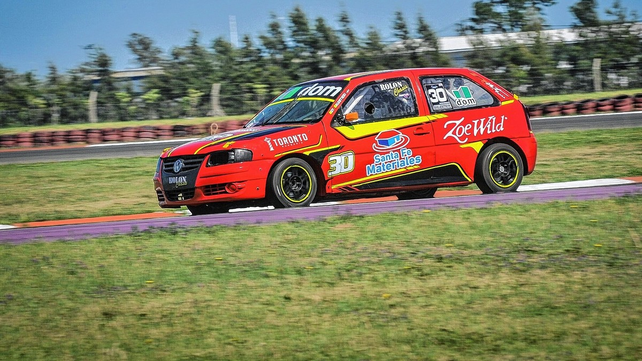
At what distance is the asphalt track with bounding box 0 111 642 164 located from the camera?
19703mm

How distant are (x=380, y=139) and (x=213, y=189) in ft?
6.05

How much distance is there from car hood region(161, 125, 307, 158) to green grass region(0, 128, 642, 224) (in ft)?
9.55

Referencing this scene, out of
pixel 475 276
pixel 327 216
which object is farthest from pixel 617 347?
pixel 327 216

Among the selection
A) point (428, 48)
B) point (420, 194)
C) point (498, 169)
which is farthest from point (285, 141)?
point (428, 48)

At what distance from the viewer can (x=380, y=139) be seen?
9125 mm

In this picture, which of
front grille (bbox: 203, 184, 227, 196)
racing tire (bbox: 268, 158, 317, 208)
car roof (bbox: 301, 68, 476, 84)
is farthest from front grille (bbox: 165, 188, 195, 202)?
car roof (bbox: 301, 68, 476, 84)

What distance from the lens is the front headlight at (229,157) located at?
28.0 ft

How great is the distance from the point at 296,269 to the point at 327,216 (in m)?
1.85

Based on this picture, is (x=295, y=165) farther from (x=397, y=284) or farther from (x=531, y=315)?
(x=531, y=315)

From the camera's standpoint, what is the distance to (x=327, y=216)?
25.0ft

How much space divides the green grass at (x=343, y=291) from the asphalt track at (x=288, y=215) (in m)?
0.38

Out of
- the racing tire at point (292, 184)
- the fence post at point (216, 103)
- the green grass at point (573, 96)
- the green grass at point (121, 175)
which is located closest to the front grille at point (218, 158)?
the racing tire at point (292, 184)

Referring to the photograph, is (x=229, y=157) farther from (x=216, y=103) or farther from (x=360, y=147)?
(x=216, y=103)

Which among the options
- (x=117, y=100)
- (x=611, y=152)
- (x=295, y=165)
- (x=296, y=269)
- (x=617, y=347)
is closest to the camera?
(x=617, y=347)
